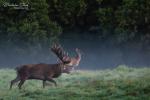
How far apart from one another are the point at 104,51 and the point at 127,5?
2.55 m

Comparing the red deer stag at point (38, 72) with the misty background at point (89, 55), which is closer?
the red deer stag at point (38, 72)

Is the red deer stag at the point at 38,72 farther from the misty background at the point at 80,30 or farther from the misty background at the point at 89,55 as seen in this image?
the misty background at the point at 89,55

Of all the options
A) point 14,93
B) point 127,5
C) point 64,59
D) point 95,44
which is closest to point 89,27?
point 95,44

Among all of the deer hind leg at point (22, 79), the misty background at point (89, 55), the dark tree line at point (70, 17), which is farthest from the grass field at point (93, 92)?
the misty background at point (89, 55)

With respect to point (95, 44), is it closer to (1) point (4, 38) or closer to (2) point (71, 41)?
(2) point (71, 41)

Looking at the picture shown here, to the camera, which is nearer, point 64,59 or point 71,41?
point 64,59

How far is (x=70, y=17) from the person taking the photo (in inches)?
922

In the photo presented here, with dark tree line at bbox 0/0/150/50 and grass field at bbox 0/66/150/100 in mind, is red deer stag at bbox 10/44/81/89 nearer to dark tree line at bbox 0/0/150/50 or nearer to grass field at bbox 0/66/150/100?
grass field at bbox 0/66/150/100

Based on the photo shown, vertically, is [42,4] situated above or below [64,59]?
above

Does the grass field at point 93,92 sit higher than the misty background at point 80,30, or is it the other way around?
the misty background at point 80,30

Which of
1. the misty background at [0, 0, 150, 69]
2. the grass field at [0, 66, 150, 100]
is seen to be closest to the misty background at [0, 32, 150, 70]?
the misty background at [0, 0, 150, 69]

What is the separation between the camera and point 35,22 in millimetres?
22016

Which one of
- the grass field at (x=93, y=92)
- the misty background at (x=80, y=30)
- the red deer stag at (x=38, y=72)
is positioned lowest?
the grass field at (x=93, y=92)

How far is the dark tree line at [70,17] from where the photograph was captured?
2205 cm
